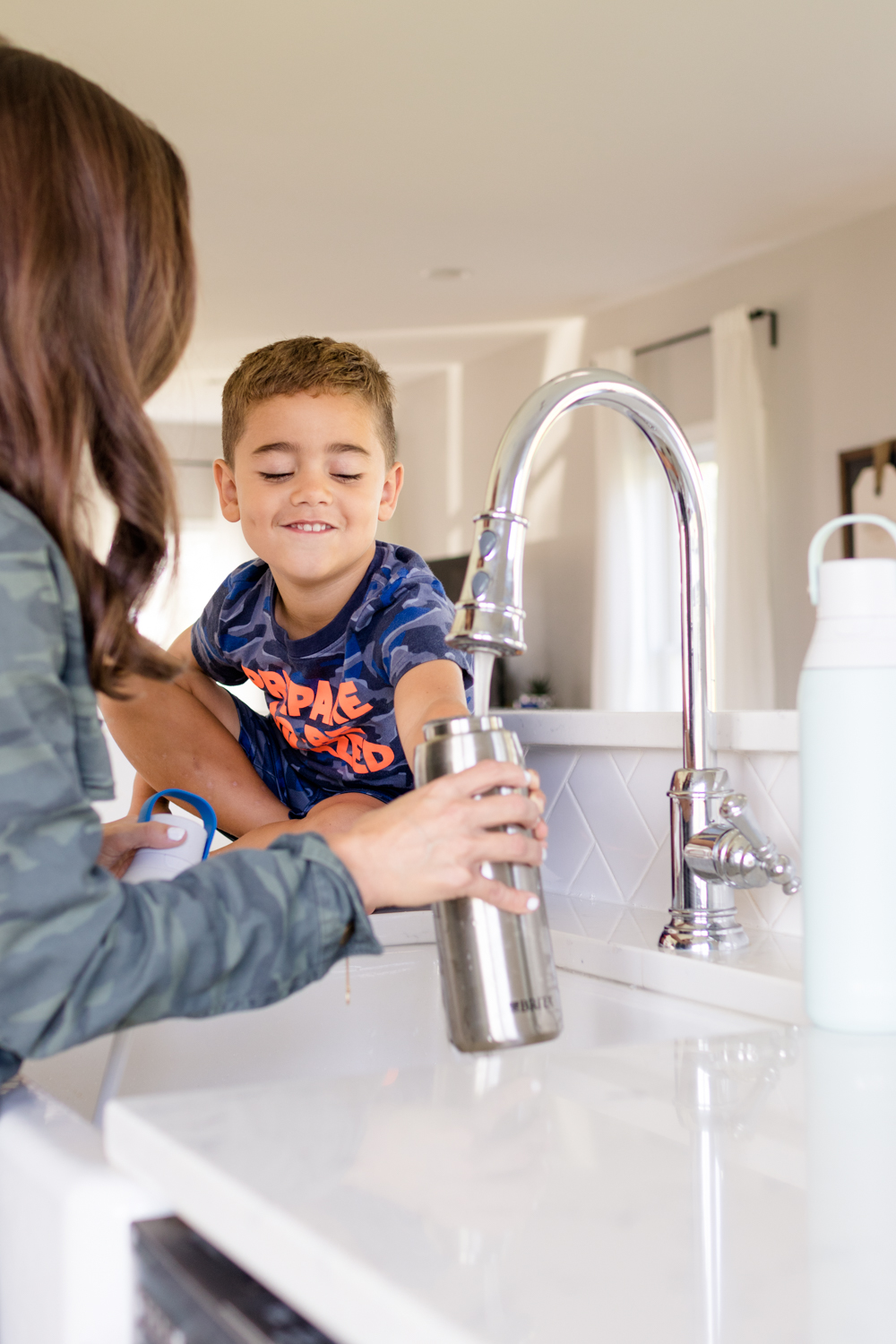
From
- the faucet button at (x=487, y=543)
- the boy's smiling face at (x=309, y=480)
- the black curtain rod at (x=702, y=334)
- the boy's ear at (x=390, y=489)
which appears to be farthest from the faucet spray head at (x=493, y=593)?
the black curtain rod at (x=702, y=334)

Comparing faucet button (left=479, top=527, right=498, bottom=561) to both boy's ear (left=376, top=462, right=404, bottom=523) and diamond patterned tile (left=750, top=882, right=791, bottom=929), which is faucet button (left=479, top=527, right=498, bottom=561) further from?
boy's ear (left=376, top=462, right=404, bottom=523)

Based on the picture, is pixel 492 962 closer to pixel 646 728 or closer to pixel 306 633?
pixel 646 728

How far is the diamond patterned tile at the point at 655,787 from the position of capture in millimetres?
1048

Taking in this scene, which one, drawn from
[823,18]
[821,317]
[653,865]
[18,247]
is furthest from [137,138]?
[821,317]

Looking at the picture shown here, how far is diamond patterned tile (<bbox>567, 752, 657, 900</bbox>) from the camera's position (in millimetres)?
1087

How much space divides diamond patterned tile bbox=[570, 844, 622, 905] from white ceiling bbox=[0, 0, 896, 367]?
7.00 feet

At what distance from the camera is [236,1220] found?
15.9 inches

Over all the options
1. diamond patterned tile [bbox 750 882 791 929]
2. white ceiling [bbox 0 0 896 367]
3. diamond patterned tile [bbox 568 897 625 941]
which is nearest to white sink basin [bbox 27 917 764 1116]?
diamond patterned tile [bbox 568 897 625 941]

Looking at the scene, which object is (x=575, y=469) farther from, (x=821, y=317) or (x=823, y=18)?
(x=823, y=18)

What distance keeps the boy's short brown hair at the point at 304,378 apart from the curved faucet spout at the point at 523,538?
0.45 metres

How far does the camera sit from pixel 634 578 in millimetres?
5672

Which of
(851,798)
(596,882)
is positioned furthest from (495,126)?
(851,798)

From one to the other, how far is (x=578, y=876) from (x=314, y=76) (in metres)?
2.99

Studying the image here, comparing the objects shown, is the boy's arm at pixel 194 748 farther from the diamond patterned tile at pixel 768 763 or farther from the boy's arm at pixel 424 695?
the diamond patterned tile at pixel 768 763
